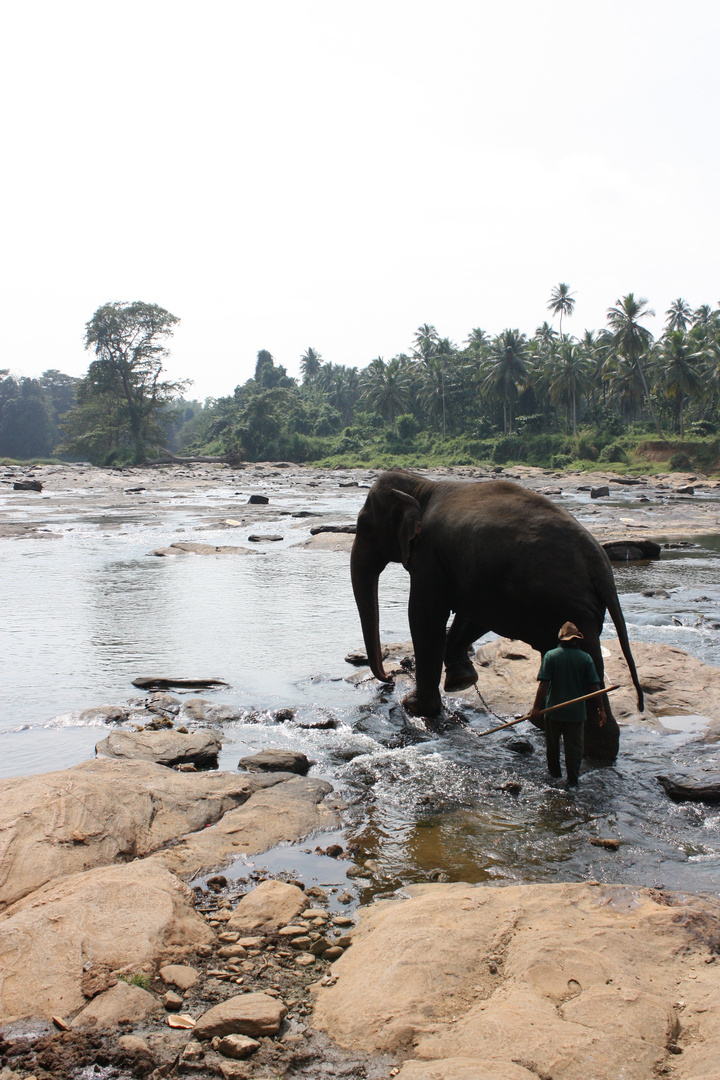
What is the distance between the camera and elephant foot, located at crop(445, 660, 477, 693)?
8438 mm

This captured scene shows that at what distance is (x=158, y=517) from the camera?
97.5 feet

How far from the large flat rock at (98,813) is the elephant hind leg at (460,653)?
126 inches

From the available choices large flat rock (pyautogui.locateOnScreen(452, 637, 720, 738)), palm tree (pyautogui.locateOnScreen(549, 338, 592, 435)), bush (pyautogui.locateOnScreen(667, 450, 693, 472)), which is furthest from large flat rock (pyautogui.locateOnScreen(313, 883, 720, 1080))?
palm tree (pyautogui.locateOnScreen(549, 338, 592, 435))

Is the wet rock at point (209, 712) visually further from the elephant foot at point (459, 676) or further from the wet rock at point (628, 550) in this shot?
the wet rock at point (628, 550)

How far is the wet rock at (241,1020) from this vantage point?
300 centimetres

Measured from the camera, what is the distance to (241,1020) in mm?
3029

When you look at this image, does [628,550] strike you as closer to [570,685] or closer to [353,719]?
[353,719]

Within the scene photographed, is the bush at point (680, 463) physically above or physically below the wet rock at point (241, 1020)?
above

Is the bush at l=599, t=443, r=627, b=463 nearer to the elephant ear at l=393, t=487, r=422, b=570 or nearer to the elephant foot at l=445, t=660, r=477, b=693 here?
the elephant foot at l=445, t=660, r=477, b=693

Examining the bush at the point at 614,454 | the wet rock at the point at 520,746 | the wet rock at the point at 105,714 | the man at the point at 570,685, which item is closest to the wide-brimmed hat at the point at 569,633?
the man at the point at 570,685

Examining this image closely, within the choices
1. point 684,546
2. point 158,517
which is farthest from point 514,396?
point 684,546

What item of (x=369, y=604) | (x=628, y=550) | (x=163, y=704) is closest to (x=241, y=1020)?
(x=163, y=704)

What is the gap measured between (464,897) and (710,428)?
6526cm

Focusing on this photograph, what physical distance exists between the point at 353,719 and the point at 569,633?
8.71 ft
